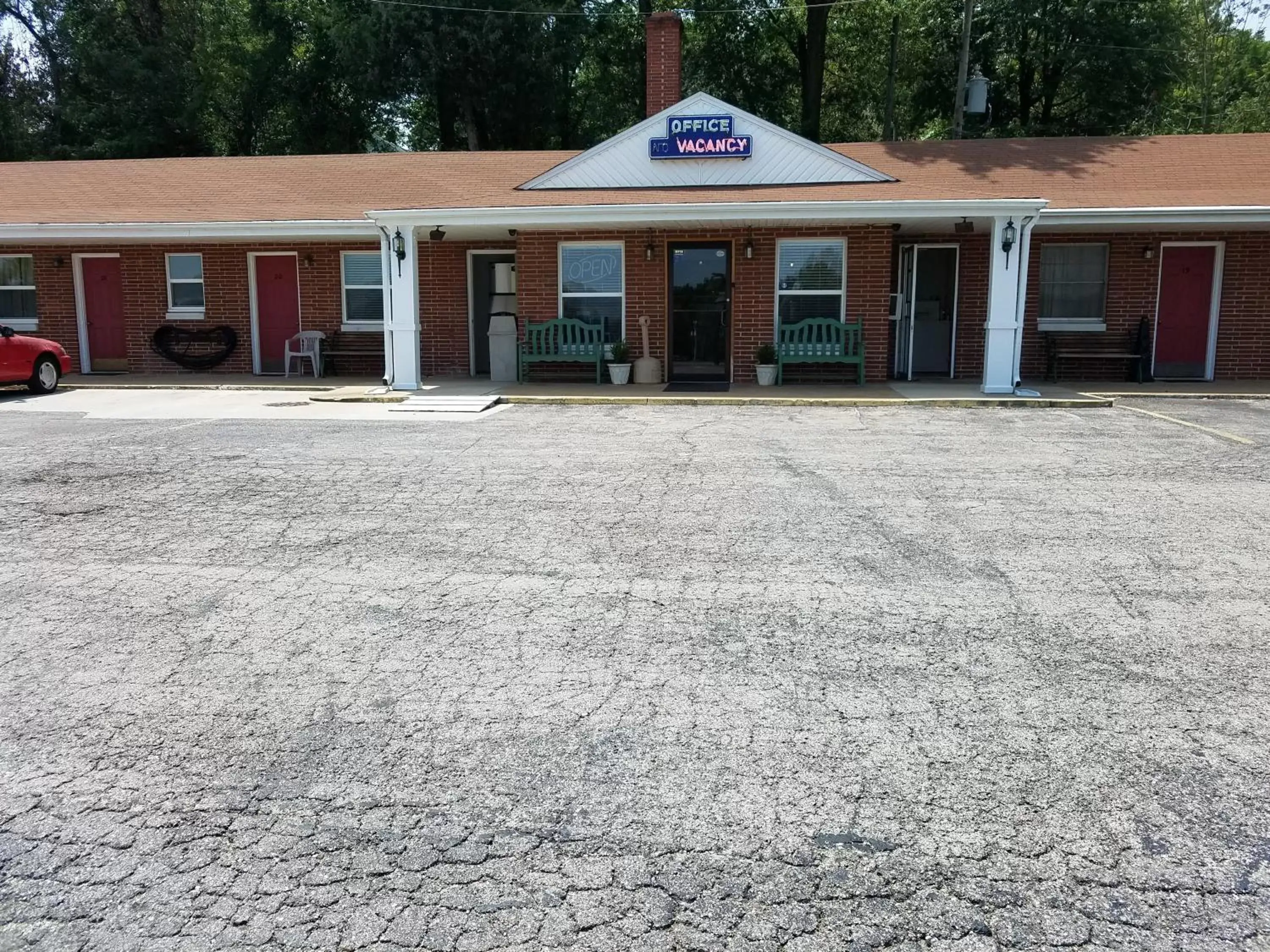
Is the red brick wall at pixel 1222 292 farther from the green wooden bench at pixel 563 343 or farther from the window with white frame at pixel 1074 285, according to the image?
the green wooden bench at pixel 563 343

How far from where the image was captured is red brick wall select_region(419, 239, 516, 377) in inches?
636

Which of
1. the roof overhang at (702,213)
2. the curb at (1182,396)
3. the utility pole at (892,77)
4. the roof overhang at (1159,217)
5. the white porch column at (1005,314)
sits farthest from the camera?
the utility pole at (892,77)

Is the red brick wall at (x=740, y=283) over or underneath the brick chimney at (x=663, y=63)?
underneath

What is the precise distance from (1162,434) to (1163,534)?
422 cm

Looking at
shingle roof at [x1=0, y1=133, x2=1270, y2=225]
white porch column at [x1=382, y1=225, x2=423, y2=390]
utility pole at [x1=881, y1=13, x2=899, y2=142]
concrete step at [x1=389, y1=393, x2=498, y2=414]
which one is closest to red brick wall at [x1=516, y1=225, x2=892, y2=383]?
shingle roof at [x1=0, y1=133, x2=1270, y2=225]

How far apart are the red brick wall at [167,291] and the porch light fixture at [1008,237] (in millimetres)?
9941

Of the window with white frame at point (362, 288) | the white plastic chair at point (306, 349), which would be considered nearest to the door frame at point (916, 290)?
the window with white frame at point (362, 288)

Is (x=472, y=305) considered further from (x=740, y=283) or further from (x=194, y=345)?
(x=194, y=345)

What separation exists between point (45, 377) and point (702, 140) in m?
10.3

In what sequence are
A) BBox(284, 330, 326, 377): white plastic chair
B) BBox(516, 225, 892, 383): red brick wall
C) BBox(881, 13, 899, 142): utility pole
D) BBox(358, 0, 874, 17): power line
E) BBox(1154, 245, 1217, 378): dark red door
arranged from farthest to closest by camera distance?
BBox(881, 13, 899, 142): utility pole, BBox(358, 0, 874, 17): power line, BBox(284, 330, 326, 377): white plastic chair, BBox(1154, 245, 1217, 378): dark red door, BBox(516, 225, 892, 383): red brick wall

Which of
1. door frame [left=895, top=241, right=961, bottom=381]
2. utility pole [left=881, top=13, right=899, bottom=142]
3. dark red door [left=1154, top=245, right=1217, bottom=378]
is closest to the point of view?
dark red door [left=1154, top=245, right=1217, bottom=378]

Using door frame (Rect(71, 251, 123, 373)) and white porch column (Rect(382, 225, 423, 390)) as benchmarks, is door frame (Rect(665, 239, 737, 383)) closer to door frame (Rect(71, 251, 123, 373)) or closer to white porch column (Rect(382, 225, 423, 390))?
white porch column (Rect(382, 225, 423, 390))

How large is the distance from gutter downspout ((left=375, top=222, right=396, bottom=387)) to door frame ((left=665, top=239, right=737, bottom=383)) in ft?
13.6

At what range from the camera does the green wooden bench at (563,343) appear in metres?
14.5
